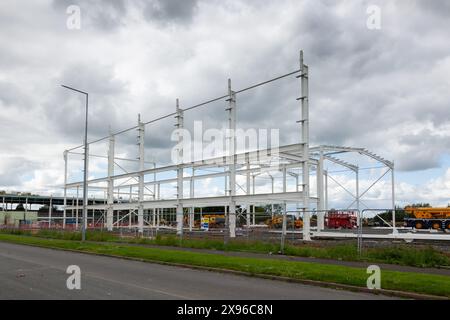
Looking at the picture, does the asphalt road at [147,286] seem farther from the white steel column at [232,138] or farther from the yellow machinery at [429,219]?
the yellow machinery at [429,219]

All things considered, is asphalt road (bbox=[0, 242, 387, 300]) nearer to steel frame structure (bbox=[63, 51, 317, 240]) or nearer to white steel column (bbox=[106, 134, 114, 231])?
steel frame structure (bbox=[63, 51, 317, 240])

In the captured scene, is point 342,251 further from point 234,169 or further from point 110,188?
point 110,188

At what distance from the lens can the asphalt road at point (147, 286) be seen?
36.2ft

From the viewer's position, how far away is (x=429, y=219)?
42.2 metres

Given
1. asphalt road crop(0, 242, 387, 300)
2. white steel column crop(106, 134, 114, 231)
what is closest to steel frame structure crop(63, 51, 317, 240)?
white steel column crop(106, 134, 114, 231)

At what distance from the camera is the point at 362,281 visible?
13.0 metres

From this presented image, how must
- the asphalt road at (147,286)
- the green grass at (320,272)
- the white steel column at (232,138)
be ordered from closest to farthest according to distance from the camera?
the asphalt road at (147,286) < the green grass at (320,272) < the white steel column at (232,138)

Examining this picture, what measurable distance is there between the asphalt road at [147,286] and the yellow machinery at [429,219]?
32597 mm

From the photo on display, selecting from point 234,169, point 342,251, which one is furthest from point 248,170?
point 342,251

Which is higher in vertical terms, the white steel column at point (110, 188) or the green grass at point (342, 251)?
the white steel column at point (110, 188)

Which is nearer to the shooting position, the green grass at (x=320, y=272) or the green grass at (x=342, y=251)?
the green grass at (x=320, y=272)

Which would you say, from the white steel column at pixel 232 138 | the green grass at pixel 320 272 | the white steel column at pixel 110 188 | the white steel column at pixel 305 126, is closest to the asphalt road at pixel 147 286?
the green grass at pixel 320 272

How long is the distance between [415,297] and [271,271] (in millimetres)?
5118
